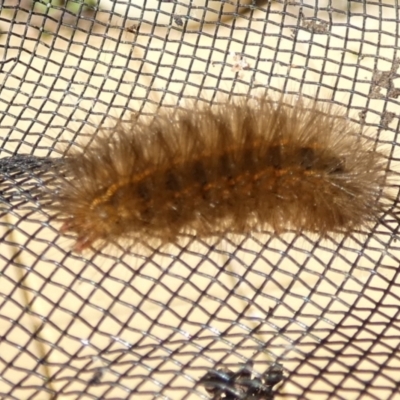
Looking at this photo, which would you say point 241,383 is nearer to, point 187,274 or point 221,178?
point 221,178

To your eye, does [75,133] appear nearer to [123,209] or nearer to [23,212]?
[23,212]

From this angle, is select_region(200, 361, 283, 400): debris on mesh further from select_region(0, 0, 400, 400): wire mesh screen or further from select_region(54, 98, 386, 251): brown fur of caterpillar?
select_region(54, 98, 386, 251): brown fur of caterpillar

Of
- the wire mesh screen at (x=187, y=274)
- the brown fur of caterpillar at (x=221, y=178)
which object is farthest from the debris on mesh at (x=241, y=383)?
the brown fur of caterpillar at (x=221, y=178)

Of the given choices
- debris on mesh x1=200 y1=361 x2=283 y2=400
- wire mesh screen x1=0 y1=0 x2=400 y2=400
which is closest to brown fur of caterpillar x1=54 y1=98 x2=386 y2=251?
wire mesh screen x1=0 y1=0 x2=400 y2=400

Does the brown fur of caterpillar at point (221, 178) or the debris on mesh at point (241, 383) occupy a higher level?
the brown fur of caterpillar at point (221, 178)

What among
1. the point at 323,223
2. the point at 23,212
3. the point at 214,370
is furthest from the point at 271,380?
the point at 23,212

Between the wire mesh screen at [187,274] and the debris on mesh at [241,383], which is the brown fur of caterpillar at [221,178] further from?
the debris on mesh at [241,383]
